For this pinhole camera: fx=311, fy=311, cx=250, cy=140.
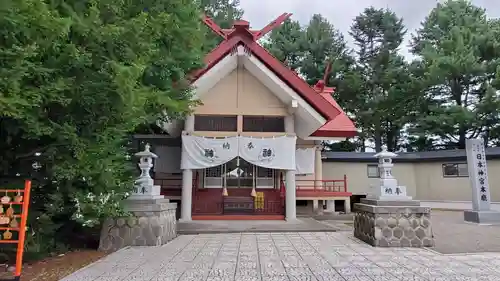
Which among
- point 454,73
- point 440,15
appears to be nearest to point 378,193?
point 454,73

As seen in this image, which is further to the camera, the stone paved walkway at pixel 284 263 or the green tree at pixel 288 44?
the green tree at pixel 288 44

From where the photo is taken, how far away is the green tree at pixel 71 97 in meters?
3.13

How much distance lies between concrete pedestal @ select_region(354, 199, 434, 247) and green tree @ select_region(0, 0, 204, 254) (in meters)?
4.26

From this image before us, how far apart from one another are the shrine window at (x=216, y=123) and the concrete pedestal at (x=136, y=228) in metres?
4.18

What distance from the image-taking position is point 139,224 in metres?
5.56

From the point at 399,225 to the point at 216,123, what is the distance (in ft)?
19.6

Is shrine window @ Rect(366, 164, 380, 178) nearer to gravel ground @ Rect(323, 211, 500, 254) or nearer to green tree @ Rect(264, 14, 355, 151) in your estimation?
green tree @ Rect(264, 14, 355, 151)

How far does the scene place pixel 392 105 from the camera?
789 inches

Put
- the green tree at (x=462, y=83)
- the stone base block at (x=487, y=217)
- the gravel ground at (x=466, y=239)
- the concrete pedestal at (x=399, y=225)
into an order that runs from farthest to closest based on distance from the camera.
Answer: the green tree at (x=462, y=83) → the stone base block at (x=487, y=217) → the concrete pedestal at (x=399, y=225) → the gravel ground at (x=466, y=239)

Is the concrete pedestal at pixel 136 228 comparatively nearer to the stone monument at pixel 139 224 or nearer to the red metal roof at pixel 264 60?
the stone monument at pixel 139 224

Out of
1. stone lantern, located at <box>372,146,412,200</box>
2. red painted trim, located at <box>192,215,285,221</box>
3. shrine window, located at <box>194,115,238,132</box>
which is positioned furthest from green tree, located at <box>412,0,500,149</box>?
stone lantern, located at <box>372,146,412,200</box>

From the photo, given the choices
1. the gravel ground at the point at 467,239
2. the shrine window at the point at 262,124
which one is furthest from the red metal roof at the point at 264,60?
the gravel ground at the point at 467,239

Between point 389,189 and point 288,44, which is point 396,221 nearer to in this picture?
point 389,189

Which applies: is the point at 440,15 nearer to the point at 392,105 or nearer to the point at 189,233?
the point at 392,105
